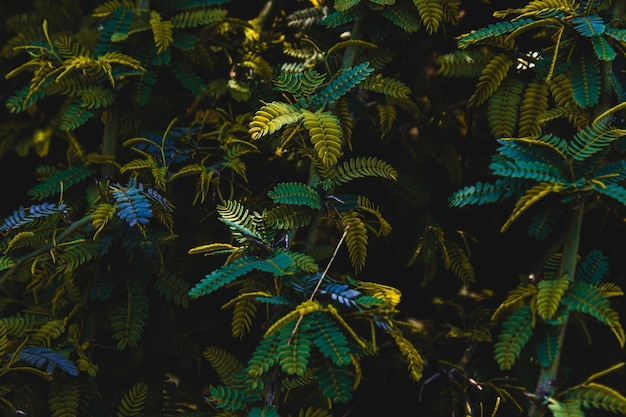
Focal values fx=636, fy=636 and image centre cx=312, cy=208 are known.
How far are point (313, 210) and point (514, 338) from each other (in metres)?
0.53

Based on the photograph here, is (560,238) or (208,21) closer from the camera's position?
(560,238)

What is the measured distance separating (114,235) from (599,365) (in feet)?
4.68

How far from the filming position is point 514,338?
4.22 ft

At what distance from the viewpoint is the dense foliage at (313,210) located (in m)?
1.32

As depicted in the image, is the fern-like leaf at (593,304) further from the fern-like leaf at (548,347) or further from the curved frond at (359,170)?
the curved frond at (359,170)

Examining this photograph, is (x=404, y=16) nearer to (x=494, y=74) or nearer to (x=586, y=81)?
(x=494, y=74)

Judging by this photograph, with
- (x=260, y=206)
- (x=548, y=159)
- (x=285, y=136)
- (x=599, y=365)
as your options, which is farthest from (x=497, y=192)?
Answer: (x=599, y=365)

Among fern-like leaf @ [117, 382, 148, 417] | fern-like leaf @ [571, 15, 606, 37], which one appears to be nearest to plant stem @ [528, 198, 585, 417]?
fern-like leaf @ [571, 15, 606, 37]

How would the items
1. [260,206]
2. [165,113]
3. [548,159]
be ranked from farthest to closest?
[165,113] → [260,206] → [548,159]

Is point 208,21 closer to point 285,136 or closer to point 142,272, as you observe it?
point 285,136

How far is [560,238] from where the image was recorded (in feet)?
5.16

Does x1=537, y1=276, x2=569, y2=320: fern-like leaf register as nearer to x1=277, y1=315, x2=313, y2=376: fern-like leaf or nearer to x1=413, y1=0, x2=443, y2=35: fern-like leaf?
x1=277, y1=315, x2=313, y2=376: fern-like leaf

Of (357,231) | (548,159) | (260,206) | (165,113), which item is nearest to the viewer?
(548,159)

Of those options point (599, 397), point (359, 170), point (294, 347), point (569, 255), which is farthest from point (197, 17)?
point (599, 397)
